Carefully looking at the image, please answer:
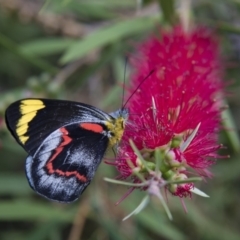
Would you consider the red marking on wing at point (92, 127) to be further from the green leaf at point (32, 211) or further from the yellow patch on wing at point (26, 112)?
the green leaf at point (32, 211)

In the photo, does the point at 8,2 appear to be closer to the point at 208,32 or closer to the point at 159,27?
the point at 159,27

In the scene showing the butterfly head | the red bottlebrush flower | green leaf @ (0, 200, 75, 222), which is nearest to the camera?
the red bottlebrush flower

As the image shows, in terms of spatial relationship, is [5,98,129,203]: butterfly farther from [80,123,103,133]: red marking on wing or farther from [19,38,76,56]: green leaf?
[19,38,76,56]: green leaf

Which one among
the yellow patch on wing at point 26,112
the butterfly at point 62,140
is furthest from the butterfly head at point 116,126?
→ the yellow patch on wing at point 26,112

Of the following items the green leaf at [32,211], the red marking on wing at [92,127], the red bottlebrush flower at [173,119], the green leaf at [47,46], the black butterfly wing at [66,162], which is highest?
the red bottlebrush flower at [173,119]

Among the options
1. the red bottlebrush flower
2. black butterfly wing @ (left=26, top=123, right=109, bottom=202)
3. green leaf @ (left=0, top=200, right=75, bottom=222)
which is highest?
the red bottlebrush flower

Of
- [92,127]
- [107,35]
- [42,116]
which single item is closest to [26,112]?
[42,116]

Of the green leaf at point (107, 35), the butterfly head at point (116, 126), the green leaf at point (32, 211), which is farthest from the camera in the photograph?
the green leaf at point (32, 211)

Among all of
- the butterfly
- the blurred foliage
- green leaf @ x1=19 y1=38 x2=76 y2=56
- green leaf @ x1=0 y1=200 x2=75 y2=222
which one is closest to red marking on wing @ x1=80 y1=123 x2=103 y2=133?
the butterfly
